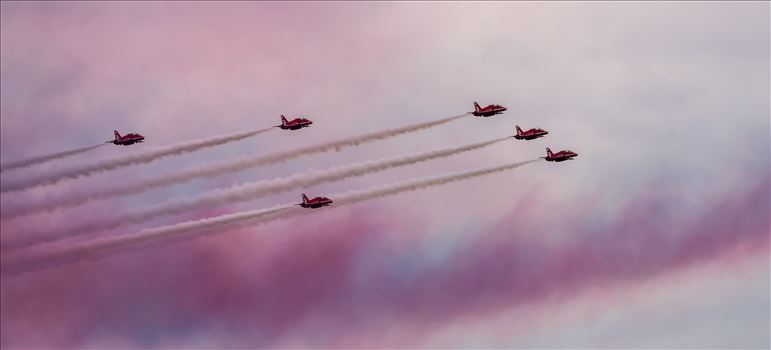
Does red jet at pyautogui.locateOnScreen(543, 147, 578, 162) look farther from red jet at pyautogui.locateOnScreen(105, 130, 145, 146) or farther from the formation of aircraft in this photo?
red jet at pyautogui.locateOnScreen(105, 130, 145, 146)

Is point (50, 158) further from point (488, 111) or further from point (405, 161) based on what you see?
point (488, 111)

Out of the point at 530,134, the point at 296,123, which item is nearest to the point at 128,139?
the point at 296,123

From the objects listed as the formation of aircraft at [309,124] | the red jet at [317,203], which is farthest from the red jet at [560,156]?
the red jet at [317,203]

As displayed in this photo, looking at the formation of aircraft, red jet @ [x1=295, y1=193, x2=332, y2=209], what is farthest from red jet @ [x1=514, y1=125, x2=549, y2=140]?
red jet @ [x1=295, y1=193, x2=332, y2=209]

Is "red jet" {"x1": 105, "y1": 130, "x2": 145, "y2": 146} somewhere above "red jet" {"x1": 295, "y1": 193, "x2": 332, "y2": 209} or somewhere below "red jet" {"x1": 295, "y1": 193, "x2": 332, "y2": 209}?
above

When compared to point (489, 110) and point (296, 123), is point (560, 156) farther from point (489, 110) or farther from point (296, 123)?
point (296, 123)

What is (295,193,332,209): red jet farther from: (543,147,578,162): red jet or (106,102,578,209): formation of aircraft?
(543,147,578,162): red jet

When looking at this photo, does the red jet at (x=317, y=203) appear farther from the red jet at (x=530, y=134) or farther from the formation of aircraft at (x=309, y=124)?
the red jet at (x=530, y=134)

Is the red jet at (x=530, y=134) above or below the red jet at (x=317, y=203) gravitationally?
above

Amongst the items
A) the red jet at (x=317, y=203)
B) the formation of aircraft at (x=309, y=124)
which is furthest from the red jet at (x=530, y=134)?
the red jet at (x=317, y=203)

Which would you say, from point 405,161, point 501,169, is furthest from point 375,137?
point 501,169

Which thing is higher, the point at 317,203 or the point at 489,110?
the point at 489,110

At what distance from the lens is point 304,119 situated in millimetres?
127500

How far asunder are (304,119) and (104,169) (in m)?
18.1
